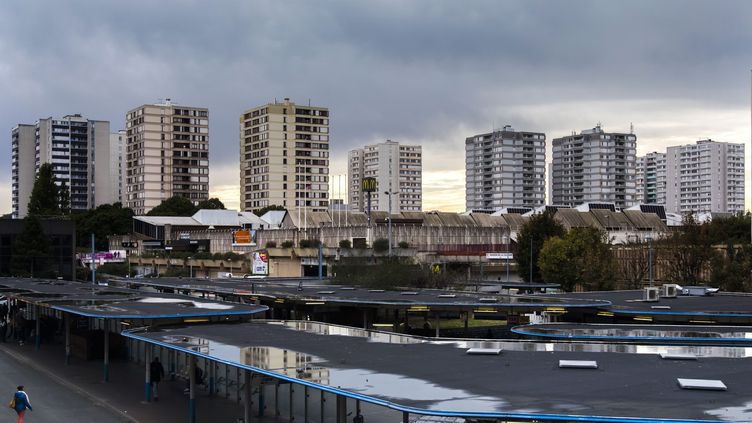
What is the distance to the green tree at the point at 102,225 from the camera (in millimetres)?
143250

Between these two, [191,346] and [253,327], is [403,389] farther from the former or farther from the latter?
[253,327]

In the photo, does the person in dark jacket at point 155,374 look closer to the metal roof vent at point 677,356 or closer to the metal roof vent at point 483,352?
the metal roof vent at point 483,352

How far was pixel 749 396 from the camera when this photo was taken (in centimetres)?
1545

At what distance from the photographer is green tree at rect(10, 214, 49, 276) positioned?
81.3 meters

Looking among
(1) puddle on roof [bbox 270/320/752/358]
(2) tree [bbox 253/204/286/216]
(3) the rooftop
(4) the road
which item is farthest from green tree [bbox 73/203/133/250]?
(1) puddle on roof [bbox 270/320/752/358]

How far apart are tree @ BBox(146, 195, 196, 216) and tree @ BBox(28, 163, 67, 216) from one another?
45.7m

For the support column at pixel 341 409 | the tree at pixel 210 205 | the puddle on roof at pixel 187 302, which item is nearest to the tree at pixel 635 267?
the puddle on roof at pixel 187 302

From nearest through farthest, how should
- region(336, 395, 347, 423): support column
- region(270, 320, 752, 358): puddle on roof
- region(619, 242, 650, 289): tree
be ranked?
1. region(336, 395, 347, 423): support column
2. region(270, 320, 752, 358): puddle on roof
3. region(619, 242, 650, 289): tree

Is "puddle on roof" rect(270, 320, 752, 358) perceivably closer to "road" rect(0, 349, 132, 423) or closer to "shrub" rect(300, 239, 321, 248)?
"road" rect(0, 349, 132, 423)

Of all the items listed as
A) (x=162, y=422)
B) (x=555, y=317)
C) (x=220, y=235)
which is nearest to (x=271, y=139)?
(x=220, y=235)

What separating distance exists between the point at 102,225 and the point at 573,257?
96.2 m

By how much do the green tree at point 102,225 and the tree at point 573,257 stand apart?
89231 millimetres

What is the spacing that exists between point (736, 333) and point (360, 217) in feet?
369

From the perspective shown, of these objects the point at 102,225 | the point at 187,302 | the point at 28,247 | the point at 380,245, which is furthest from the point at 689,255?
the point at 102,225
